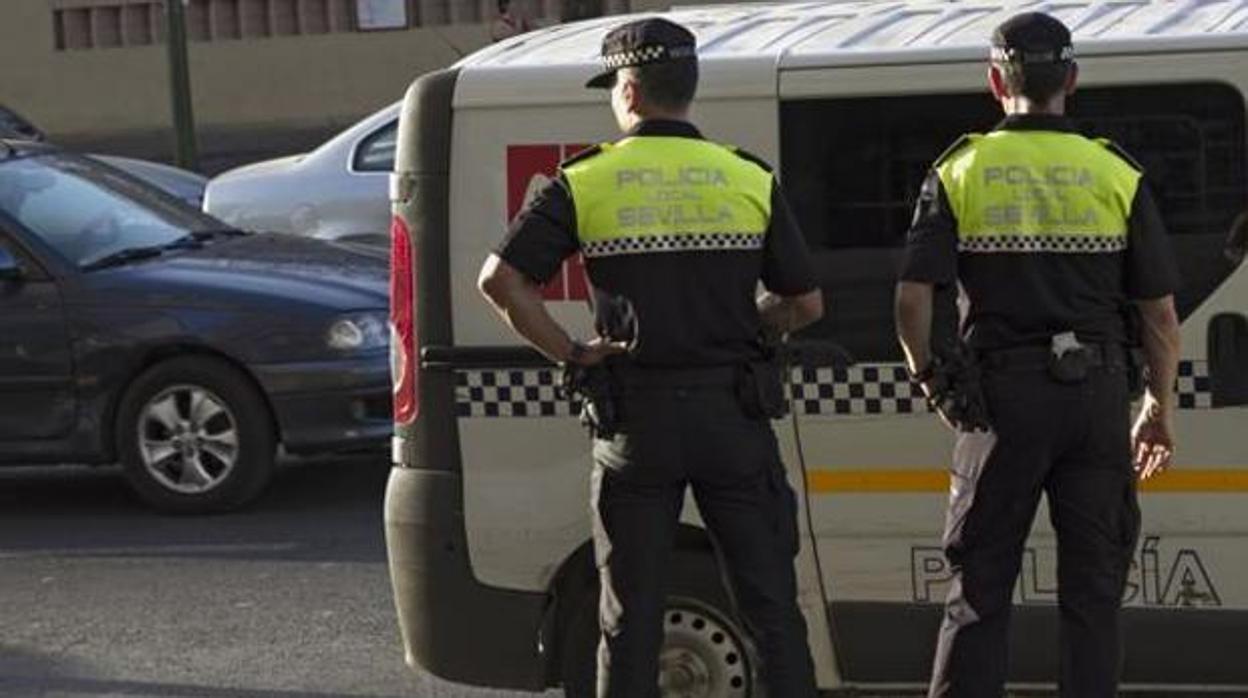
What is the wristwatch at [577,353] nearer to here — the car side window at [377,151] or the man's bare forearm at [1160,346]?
the man's bare forearm at [1160,346]

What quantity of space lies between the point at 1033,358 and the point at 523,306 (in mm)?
1086

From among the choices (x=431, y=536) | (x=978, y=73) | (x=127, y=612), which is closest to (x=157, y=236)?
(x=127, y=612)

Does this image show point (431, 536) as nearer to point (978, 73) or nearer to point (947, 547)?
point (947, 547)

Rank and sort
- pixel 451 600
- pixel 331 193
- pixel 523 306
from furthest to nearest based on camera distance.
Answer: pixel 331 193 → pixel 451 600 → pixel 523 306

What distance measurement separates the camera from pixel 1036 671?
215 inches

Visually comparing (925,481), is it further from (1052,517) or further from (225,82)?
(225,82)

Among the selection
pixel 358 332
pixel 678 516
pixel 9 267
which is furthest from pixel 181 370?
pixel 678 516

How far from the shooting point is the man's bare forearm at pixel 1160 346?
494cm

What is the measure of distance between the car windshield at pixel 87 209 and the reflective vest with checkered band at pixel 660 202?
16.7 feet

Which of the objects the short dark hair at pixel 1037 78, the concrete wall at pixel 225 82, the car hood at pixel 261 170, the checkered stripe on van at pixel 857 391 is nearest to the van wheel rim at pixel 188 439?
the checkered stripe on van at pixel 857 391

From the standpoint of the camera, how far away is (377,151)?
1441cm

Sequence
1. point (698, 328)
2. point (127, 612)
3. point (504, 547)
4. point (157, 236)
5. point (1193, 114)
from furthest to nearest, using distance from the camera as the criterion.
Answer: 1. point (157, 236)
2. point (127, 612)
3. point (504, 547)
4. point (1193, 114)
5. point (698, 328)

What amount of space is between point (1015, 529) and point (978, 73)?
1068mm

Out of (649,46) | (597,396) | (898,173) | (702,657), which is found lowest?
(702,657)
